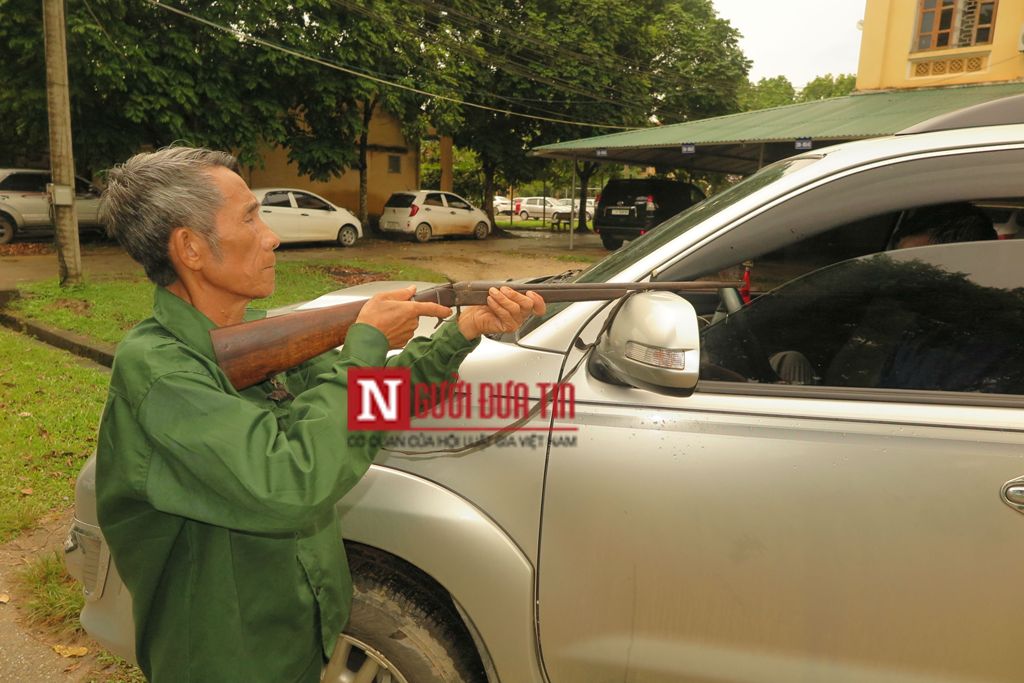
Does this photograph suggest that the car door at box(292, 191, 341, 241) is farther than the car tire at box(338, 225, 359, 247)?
No

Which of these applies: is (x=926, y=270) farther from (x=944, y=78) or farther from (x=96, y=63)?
(x=944, y=78)

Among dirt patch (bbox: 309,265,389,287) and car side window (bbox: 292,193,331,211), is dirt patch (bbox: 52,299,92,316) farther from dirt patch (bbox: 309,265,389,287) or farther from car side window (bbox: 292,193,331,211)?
car side window (bbox: 292,193,331,211)

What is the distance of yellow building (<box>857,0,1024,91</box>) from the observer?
12.7 m

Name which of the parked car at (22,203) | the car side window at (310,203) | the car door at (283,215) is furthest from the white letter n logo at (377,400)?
the car side window at (310,203)

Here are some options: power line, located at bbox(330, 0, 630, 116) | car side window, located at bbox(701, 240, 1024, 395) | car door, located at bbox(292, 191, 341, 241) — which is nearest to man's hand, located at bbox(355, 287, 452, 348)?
car side window, located at bbox(701, 240, 1024, 395)

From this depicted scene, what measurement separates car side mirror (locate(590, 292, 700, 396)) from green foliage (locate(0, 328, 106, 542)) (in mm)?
3268

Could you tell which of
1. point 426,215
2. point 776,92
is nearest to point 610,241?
point 426,215

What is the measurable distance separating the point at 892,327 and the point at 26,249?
15704 mm

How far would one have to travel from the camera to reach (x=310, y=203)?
1583 centimetres

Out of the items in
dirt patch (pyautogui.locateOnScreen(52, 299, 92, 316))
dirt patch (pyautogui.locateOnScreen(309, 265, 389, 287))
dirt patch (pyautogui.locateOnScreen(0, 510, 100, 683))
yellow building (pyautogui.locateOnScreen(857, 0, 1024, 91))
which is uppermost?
yellow building (pyautogui.locateOnScreen(857, 0, 1024, 91))

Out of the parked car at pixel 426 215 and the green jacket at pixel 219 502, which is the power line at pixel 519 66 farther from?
the green jacket at pixel 219 502

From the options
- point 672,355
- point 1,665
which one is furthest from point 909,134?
point 1,665

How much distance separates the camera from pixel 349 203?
22.2 metres

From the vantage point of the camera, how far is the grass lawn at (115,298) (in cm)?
709
